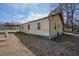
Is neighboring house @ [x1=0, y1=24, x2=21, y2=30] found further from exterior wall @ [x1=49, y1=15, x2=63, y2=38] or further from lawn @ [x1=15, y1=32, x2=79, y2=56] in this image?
exterior wall @ [x1=49, y1=15, x2=63, y2=38]

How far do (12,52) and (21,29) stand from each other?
11.9 inches

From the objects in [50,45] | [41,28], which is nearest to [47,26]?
[41,28]

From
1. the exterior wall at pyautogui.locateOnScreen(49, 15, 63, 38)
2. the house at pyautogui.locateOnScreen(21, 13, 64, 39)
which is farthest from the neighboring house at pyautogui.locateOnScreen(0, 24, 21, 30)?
the exterior wall at pyautogui.locateOnScreen(49, 15, 63, 38)

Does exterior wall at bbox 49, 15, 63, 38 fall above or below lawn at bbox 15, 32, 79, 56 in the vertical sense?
above

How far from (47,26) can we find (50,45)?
0.78ft

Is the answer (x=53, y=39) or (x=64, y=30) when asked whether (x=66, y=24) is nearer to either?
(x=64, y=30)

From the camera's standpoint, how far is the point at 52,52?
193cm

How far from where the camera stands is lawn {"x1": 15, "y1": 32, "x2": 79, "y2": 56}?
1920 millimetres

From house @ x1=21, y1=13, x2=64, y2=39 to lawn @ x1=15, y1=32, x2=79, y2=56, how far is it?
0.21ft

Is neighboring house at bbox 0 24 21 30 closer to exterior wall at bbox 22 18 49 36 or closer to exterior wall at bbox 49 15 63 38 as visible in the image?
exterior wall at bbox 22 18 49 36

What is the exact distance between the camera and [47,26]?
193cm

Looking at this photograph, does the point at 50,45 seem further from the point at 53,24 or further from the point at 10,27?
the point at 10,27

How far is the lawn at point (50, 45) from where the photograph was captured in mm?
1920

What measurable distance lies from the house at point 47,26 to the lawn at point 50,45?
2.6 inches
